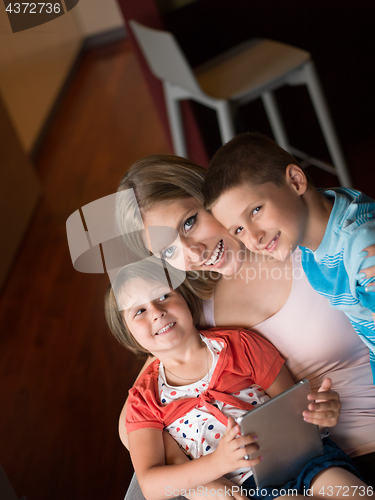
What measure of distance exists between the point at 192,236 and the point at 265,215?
111 mm

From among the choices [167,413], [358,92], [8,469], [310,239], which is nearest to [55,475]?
[8,469]

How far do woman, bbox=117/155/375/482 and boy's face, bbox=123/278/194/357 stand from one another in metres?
0.05

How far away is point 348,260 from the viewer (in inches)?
24.1

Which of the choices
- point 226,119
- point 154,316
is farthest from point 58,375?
point 226,119

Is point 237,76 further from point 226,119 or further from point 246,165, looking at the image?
point 246,165

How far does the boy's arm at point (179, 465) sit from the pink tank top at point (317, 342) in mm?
224

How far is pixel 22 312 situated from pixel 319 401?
41 cm

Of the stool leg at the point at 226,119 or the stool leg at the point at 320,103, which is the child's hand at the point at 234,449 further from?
the stool leg at the point at 320,103

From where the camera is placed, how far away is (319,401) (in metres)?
0.57

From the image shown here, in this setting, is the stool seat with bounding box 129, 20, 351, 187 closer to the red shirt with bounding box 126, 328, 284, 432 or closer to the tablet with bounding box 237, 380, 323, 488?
the red shirt with bounding box 126, 328, 284, 432

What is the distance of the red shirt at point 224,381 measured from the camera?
Result: 651mm

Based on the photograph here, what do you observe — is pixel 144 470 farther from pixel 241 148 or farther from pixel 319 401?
pixel 241 148

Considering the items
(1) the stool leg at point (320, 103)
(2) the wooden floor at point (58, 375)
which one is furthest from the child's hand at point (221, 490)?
(1) the stool leg at point (320, 103)

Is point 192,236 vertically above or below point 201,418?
above
